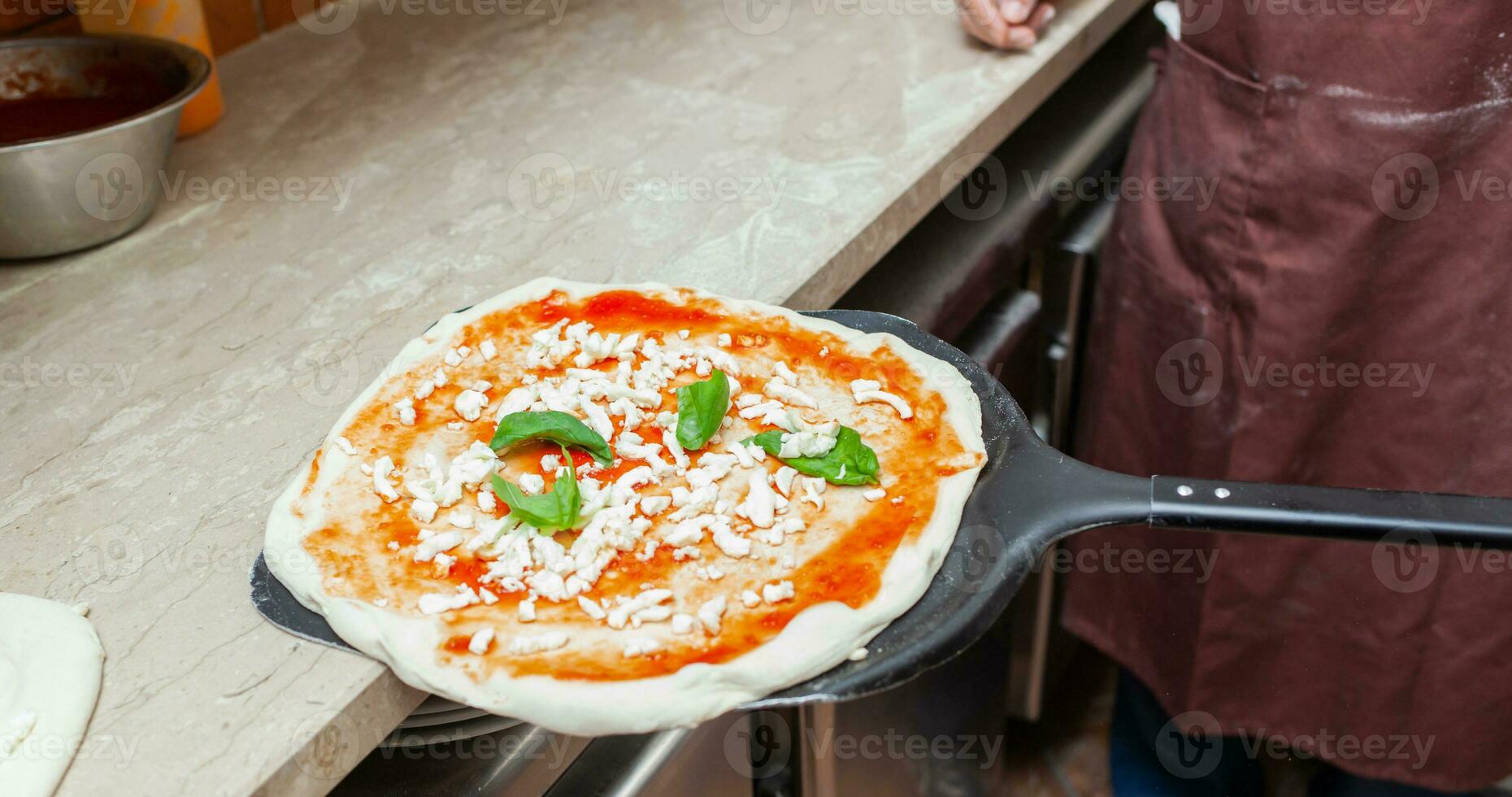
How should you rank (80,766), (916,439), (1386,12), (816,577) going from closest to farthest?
(80,766) < (816,577) < (916,439) < (1386,12)

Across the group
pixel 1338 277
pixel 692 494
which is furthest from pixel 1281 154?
pixel 692 494

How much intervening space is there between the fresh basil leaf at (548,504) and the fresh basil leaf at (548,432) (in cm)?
4

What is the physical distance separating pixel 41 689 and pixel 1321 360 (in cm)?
111

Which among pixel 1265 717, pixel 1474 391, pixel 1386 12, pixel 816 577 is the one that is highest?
pixel 1386 12

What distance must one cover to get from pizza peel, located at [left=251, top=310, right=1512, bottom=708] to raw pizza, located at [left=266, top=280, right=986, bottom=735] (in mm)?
13

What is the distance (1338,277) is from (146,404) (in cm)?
105

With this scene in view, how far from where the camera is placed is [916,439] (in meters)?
0.82

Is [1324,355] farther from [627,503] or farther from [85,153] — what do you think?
[85,153]

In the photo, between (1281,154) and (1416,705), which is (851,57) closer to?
(1281,154)

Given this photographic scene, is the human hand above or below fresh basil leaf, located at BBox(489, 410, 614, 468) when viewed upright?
above

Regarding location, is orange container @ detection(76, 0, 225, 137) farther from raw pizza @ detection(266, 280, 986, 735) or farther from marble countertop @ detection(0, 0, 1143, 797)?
raw pizza @ detection(266, 280, 986, 735)

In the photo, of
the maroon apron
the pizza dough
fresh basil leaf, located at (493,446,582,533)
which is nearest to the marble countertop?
the pizza dough

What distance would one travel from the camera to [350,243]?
3.53 feet

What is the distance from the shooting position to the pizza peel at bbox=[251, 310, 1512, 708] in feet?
2.17
